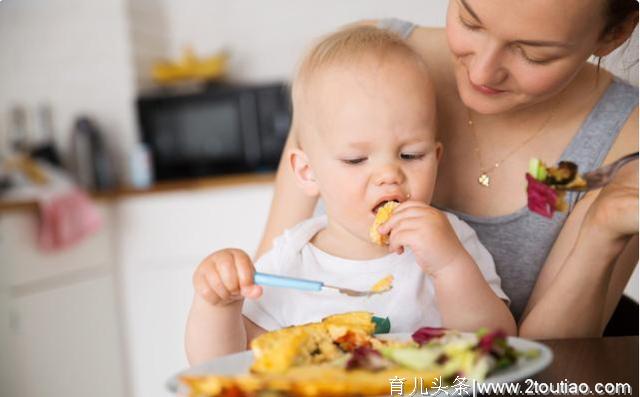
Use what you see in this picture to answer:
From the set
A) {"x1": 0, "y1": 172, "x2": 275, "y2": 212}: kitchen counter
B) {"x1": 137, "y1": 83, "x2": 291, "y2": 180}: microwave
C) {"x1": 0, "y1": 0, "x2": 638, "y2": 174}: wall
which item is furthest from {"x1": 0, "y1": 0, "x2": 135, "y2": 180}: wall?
{"x1": 0, "y1": 172, "x2": 275, "y2": 212}: kitchen counter

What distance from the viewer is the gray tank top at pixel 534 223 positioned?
604mm

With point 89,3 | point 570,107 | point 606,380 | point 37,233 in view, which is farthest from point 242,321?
point 89,3

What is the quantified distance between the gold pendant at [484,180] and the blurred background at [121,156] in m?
0.39

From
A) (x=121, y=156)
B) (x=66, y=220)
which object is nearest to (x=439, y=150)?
(x=66, y=220)

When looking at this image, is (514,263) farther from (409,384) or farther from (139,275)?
(139,275)

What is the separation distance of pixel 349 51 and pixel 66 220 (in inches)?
42.7

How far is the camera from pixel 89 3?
185 centimetres

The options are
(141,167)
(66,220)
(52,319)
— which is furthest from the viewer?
(141,167)

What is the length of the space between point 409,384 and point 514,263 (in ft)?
1.05

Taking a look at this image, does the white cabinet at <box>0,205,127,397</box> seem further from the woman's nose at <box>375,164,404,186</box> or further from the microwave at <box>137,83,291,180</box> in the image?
the woman's nose at <box>375,164,404,186</box>

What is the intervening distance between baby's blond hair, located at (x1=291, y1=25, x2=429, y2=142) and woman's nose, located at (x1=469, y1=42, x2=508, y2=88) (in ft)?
0.11

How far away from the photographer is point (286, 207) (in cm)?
64

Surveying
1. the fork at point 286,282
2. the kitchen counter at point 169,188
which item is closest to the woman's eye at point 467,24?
the fork at point 286,282

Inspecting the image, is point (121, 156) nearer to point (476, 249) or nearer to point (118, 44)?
point (118, 44)
